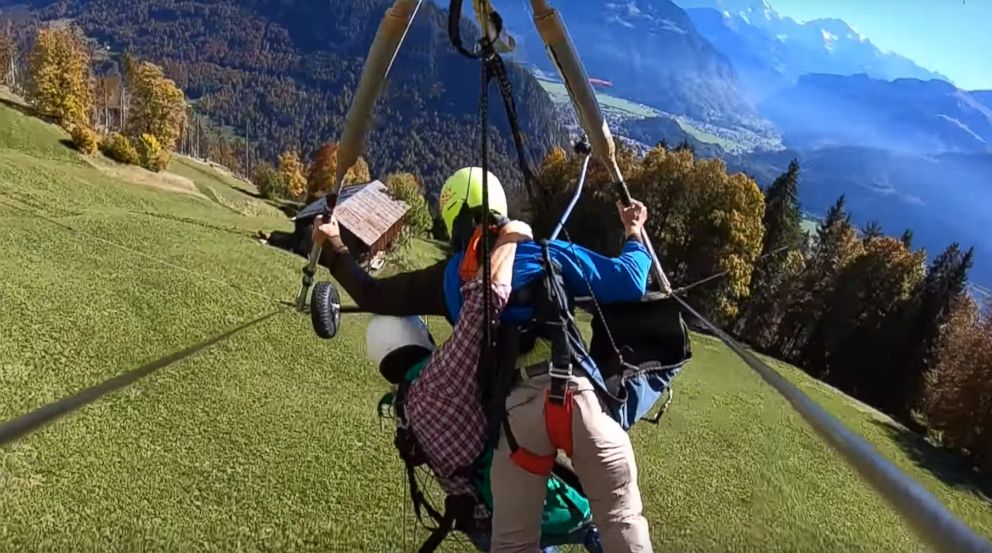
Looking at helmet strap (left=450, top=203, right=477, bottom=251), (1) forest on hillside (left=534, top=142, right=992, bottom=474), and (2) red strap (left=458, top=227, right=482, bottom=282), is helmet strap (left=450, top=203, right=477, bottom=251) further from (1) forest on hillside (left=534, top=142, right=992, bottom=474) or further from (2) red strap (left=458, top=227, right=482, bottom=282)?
(1) forest on hillside (left=534, top=142, right=992, bottom=474)

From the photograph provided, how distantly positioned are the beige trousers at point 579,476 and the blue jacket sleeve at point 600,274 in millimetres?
556

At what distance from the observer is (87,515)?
36.4ft

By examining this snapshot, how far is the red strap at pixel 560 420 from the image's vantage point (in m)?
4.13

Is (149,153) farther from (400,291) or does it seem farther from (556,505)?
(556,505)

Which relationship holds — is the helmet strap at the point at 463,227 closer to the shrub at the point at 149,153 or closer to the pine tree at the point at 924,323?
the pine tree at the point at 924,323

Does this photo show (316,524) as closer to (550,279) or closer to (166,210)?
(550,279)

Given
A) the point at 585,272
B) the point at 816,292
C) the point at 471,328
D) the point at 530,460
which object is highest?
the point at 585,272

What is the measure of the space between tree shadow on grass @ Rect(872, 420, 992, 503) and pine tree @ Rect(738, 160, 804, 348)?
1959 centimetres

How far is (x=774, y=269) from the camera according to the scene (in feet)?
192

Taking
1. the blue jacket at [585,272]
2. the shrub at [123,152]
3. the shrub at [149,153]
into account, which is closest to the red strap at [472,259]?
the blue jacket at [585,272]

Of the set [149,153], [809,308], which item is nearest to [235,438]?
[809,308]

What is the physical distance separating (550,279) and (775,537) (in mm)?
14980

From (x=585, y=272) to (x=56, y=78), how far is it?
8461 cm

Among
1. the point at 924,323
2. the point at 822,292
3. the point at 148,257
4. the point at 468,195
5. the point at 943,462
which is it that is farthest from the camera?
the point at 822,292
